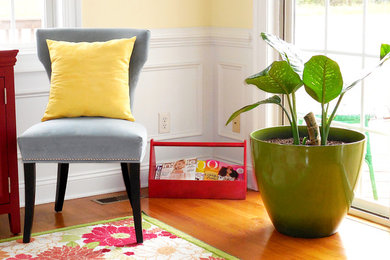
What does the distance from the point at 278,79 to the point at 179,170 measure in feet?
3.69

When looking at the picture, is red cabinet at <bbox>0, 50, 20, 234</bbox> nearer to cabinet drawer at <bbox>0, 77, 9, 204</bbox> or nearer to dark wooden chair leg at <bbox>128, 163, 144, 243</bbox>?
cabinet drawer at <bbox>0, 77, 9, 204</bbox>

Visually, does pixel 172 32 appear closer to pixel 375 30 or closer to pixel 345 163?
pixel 375 30

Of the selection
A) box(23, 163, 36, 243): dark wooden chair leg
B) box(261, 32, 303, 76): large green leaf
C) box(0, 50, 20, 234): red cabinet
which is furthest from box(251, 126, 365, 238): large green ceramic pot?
box(0, 50, 20, 234): red cabinet

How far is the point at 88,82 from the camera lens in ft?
10.3

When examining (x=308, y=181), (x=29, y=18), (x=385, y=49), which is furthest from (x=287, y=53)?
(x=29, y=18)

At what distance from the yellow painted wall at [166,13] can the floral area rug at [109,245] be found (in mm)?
1202

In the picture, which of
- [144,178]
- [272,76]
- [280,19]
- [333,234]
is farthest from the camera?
[144,178]

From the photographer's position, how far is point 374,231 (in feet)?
10.2

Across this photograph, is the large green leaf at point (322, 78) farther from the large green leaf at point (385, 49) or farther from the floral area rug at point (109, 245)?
the floral area rug at point (109, 245)

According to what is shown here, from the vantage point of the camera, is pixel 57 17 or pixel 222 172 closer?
pixel 57 17

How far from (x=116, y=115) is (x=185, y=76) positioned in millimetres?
1044

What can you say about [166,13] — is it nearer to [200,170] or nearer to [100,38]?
[100,38]

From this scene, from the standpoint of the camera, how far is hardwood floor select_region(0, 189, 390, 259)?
2.84m

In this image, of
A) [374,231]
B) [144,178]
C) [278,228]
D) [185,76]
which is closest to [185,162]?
[144,178]
